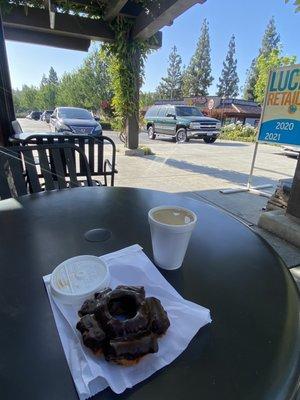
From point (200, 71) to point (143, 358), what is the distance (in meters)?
48.7

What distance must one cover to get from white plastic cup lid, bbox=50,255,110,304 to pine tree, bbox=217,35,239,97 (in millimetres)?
49575

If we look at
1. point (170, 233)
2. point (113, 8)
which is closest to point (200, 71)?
point (113, 8)

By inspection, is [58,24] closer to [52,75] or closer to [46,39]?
[46,39]

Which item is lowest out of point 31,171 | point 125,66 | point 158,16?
point 31,171

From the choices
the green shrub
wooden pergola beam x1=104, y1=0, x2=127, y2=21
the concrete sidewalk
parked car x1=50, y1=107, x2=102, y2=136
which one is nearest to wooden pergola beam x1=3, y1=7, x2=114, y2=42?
wooden pergola beam x1=104, y1=0, x2=127, y2=21

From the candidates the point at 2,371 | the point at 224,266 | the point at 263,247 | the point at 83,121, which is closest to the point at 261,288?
→ the point at 224,266

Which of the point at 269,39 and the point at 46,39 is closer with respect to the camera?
the point at 46,39

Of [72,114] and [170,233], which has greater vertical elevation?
[170,233]

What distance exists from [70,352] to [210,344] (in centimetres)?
30

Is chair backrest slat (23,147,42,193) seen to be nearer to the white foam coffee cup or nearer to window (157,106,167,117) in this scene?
the white foam coffee cup

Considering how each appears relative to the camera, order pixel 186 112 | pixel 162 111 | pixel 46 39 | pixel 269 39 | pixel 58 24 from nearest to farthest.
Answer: pixel 58 24
pixel 46 39
pixel 186 112
pixel 162 111
pixel 269 39

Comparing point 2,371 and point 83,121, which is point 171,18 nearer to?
point 2,371

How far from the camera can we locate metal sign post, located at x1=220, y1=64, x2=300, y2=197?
3.18m

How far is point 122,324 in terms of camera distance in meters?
0.52
